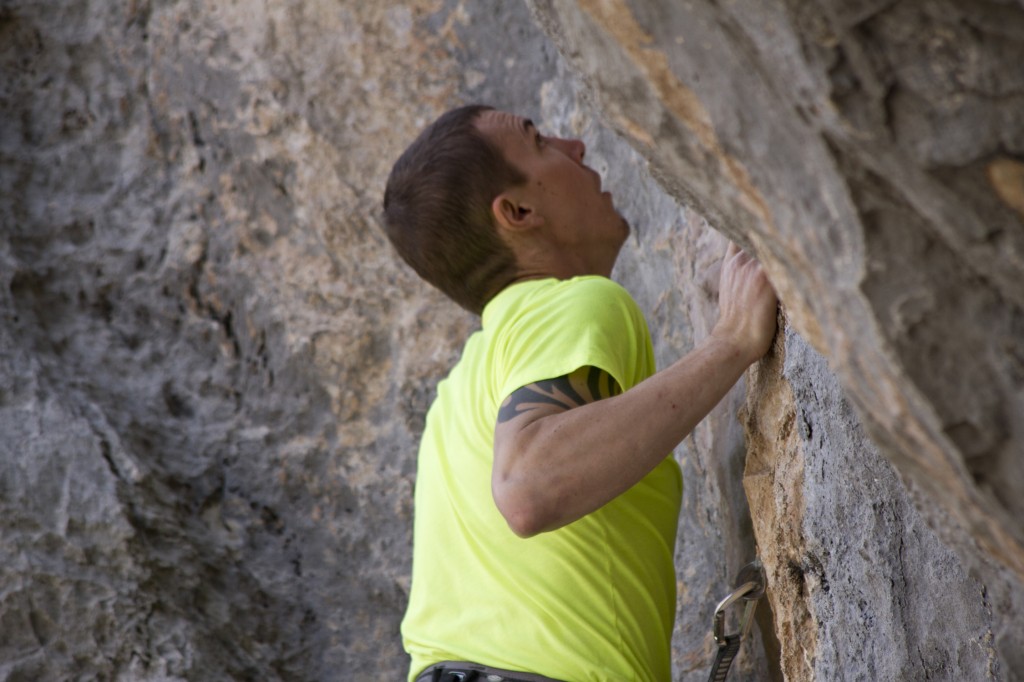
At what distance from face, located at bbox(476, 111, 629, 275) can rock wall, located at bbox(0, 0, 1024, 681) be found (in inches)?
6.4

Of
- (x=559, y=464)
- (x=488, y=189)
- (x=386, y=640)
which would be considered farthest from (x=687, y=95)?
(x=386, y=640)

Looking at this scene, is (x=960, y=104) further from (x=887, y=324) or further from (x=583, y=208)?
(x=583, y=208)

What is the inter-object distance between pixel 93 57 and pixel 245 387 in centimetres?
89

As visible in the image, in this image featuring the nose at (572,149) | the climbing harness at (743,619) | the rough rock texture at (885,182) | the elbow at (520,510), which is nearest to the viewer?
the rough rock texture at (885,182)

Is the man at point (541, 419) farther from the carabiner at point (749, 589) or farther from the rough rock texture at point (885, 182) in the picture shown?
the rough rock texture at point (885, 182)

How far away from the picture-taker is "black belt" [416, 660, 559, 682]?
1.48 m

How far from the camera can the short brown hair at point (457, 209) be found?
1831 mm

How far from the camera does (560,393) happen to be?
1.41 meters

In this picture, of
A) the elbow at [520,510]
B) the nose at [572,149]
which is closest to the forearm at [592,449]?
the elbow at [520,510]

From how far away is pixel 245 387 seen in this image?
258 cm

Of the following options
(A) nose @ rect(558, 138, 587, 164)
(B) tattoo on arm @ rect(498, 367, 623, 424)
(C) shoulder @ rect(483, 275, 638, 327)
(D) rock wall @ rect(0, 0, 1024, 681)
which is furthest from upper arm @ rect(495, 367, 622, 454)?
(A) nose @ rect(558, 138, 587, 164)

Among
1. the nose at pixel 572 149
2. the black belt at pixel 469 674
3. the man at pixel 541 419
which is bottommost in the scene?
the black belt at pixel 469 674

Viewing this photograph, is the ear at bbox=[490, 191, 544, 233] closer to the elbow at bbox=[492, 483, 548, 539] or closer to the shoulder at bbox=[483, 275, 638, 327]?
the shoulder at bbox=[483, 275, 638, 327]

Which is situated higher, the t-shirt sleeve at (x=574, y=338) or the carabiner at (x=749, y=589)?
the t-shirt sleeve at (x=574, y=338)
